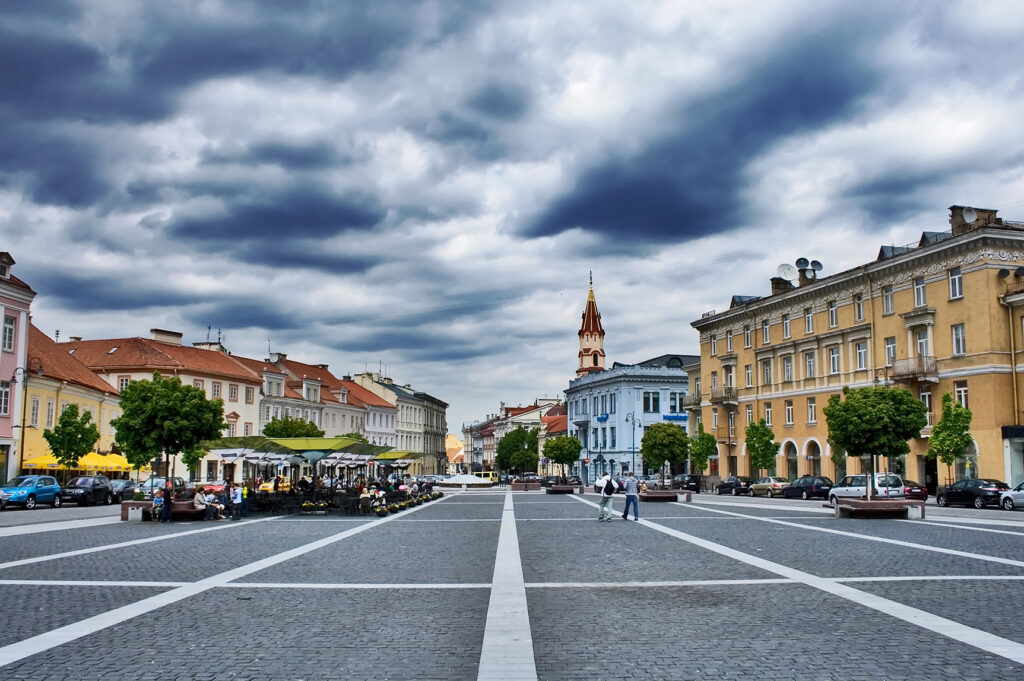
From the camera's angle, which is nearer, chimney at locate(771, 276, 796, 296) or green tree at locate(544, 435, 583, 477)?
chimney at locate(771, 276, 796, 296)

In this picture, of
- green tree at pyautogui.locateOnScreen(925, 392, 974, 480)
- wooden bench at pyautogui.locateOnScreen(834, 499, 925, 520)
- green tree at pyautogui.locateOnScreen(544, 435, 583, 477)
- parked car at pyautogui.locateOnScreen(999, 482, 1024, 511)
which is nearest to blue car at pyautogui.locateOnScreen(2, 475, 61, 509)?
wooden bench at pyautogui.locateOnScreen(834, 499, 925, 520)

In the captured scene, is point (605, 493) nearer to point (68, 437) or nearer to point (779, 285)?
point (68, 437)

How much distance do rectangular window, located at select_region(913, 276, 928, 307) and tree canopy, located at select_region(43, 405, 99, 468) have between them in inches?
1747

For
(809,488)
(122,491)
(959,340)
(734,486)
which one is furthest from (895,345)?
(122,491)

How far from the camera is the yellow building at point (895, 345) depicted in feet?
141

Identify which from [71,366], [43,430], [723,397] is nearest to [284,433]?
[71,366]

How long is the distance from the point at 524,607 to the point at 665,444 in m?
63.3

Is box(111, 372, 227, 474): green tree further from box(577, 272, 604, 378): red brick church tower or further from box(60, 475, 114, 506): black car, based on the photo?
box(577, 272, 604, 378): red brick church tower

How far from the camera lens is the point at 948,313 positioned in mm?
45438

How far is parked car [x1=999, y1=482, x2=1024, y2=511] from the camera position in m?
34.1

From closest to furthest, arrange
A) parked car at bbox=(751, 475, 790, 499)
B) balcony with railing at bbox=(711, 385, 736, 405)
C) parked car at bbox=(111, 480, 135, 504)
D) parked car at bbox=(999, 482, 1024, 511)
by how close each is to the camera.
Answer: parked car at bbox=(999, 482, 1024, 511)
parked car at bbox=(111, 480, 135, 504)
parked car at bbox=(751, 475, 790, 499)
balcony with railing at bbox=(711, 385, 736, 405)

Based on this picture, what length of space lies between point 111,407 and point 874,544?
55.2 metres

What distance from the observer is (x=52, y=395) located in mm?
49969

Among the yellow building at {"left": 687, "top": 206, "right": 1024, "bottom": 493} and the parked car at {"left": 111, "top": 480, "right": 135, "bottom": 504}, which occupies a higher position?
the yellow building at {"left": 687, "top": 206, "right": 1024, "bottom": 493}
